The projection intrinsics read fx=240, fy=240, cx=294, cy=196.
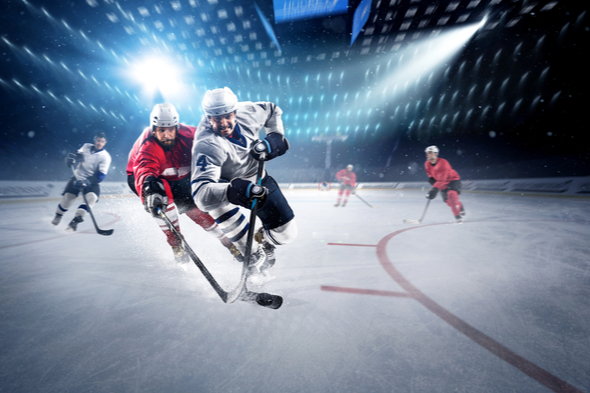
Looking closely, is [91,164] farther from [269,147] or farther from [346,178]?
[346,178]

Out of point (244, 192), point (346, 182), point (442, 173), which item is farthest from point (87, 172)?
point (346, 182)

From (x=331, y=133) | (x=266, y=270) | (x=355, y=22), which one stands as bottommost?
(x=266, y=270)

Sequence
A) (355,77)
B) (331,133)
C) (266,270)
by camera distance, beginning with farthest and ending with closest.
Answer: (331,133)
(355,77)
(266,270)

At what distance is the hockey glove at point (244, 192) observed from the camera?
1561 mm

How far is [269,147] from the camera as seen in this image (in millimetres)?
1964

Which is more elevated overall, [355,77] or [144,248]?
[355,77]

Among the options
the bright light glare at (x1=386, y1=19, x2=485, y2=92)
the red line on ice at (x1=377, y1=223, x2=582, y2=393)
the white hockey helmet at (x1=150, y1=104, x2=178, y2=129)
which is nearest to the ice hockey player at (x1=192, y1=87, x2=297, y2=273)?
the white hockey helmet at (x1=150, y1=104, x2=178, y2=129)

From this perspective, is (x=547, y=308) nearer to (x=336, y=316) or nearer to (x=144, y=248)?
(x=336, y=316)

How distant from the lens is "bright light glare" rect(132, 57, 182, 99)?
45.1 feet

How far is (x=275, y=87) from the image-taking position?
19.3 meters

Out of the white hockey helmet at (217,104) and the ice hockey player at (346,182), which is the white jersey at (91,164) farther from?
the ice hockey player at (346,182)

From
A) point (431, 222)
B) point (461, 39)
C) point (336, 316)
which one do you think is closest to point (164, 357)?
point (336, 316)

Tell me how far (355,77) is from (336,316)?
64.0 ft

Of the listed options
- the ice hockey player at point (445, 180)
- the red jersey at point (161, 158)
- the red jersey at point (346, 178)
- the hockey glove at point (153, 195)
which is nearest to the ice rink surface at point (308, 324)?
the hockey glove at point (153, 195)
